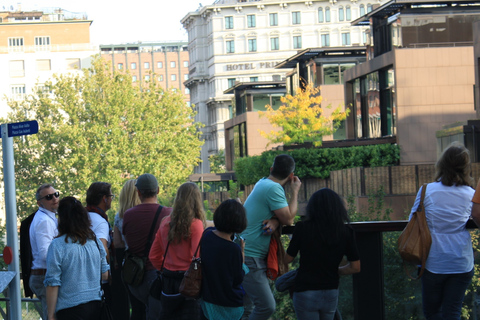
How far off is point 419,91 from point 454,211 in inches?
1407

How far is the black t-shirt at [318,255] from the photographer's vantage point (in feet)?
18.9

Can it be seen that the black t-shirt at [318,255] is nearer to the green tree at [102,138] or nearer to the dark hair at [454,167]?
the dark hair at [454,167]

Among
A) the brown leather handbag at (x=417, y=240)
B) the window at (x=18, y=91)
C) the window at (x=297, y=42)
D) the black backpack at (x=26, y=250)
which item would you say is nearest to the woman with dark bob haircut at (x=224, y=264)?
the brown leather handbag at (x=417, y=240)

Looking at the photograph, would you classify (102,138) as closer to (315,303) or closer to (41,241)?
(41,241)

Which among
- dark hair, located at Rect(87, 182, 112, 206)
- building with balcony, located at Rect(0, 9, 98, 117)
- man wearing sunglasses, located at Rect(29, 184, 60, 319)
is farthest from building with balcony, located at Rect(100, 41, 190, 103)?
man wearing sunglasses, located at Rect(29, 184, 60, 319)

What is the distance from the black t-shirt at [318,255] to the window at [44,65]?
335ft

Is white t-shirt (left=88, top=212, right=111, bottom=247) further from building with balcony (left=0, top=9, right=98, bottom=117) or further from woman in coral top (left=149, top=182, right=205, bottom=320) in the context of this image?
building with balcony (left=0, top=9, right=98, bottom=117)

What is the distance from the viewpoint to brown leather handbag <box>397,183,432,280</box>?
5879 millimetres

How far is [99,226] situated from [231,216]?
1745mm

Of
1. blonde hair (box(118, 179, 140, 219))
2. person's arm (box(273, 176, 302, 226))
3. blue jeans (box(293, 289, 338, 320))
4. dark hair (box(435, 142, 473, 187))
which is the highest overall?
dark hair (box(435, 142, 473, 187))

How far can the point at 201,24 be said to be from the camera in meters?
116

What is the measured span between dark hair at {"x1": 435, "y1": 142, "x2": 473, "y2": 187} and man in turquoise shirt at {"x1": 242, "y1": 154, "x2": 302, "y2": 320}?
1210mm

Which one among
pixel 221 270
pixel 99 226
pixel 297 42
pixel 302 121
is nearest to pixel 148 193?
pixel 99 226

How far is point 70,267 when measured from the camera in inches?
238
